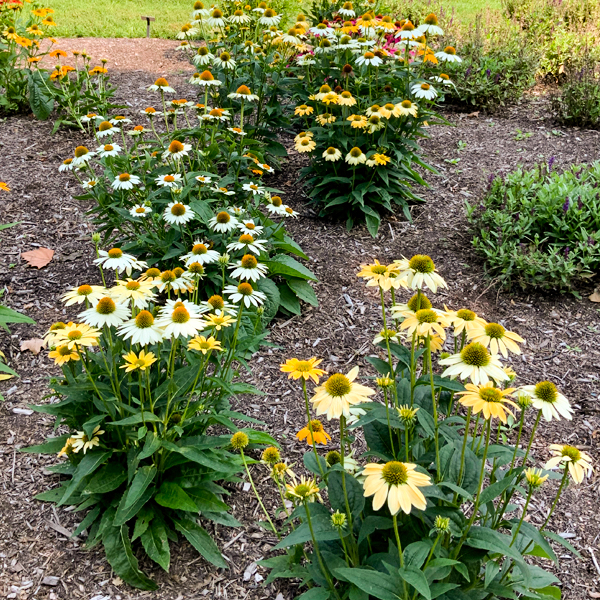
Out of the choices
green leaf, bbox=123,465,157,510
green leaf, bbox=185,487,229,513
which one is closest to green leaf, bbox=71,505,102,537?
green leaf, bbox=123,465,157,510

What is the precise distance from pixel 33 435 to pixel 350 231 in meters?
2.31

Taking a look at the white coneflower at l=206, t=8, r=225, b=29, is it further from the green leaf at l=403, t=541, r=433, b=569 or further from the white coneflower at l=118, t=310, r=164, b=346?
the green leaf at l=403, t=541, r=433, b=569

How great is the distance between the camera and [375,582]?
149cm

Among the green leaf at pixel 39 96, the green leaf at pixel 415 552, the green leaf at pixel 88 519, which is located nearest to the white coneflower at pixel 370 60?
the green leaf at pixel 39 96

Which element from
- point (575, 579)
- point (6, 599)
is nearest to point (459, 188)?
point (575, 579)

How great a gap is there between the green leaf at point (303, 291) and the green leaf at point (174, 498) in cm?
150

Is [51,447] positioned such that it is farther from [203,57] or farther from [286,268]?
[203,57]

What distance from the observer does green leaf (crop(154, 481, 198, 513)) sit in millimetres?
1990

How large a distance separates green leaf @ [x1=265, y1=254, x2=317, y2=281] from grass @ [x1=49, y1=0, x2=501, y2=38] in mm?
5511

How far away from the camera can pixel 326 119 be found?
390 cm

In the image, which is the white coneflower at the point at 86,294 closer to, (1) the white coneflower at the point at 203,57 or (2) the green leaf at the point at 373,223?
(2) the green leaf at the point at 373,223

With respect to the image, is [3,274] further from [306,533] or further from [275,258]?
[306,533]

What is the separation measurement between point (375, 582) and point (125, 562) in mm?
919

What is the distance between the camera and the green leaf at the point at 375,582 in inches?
57.7
